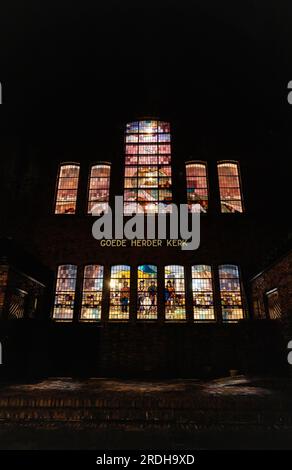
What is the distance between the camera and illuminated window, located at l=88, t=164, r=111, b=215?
1050 centimetres

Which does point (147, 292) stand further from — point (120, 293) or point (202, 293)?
point (202, 293)

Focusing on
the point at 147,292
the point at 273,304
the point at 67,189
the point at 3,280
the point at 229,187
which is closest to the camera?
the point at 3,280

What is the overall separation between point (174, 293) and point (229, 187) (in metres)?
4.70

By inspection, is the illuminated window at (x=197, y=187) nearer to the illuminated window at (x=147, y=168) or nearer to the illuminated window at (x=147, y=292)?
the illuminated window at (x=147, y=168)

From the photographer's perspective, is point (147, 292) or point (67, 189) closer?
point (147, 292)

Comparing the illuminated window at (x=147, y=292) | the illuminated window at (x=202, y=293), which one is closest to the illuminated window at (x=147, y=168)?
the illuminated window at (x=147, y=292)

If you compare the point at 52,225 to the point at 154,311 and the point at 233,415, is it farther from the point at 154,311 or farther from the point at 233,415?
the point at 233,415

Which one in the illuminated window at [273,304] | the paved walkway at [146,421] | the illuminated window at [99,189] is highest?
the illuminated window at [99,189]

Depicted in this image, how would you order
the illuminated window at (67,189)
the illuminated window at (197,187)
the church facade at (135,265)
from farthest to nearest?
the illuminated window at (67,189) < the illuminated window at (197,187) < the church facade at (135,265)

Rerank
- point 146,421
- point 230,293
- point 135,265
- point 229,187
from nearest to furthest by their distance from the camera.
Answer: point 146,421 < point 230,293 < point 135,265 < point 229,187

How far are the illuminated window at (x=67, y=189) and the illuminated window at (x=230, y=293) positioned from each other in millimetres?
6030

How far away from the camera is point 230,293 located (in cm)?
938

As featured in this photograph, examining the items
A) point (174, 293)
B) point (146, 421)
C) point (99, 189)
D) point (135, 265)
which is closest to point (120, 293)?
point (135, 265)

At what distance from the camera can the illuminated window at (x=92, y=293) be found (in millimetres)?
9266
